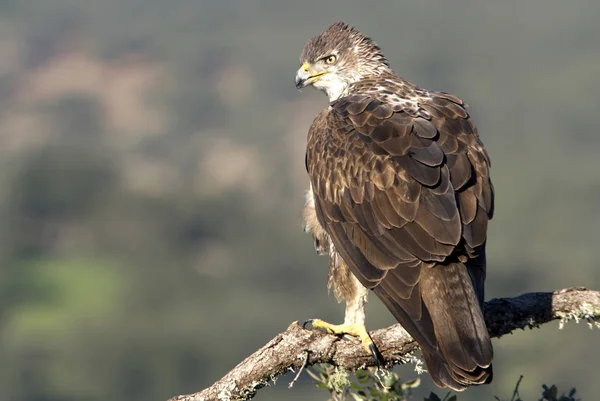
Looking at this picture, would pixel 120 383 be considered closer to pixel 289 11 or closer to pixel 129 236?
pixel 129 236

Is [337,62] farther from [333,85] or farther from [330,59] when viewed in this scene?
[333,85]

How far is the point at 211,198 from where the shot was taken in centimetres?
12594

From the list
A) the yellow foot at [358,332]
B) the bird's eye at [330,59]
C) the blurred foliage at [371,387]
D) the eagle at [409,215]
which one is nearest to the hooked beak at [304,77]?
the bird's eye at [330,59]

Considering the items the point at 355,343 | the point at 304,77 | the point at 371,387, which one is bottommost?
the point at 371,387

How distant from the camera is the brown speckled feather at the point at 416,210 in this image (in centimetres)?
749

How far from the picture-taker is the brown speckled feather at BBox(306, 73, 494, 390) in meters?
7.49

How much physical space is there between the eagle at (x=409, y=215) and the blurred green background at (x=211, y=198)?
122ft

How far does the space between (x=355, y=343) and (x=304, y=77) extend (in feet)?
12.2

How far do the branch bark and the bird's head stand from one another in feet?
11.1

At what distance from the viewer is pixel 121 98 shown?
169 metres

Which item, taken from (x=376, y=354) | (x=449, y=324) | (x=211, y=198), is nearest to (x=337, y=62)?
(x=376, y=354)

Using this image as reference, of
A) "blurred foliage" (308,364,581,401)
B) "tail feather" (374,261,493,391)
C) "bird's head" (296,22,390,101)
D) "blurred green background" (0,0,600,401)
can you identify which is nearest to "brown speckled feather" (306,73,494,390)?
"tail feather" (374,261,493,391)

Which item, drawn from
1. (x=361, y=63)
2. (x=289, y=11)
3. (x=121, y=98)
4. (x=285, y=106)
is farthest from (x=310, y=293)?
(x=289, y=11)

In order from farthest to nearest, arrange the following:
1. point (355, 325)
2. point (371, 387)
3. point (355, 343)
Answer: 1. point (355, 325)
2. point (355, 343)
3. point (371, 387)
